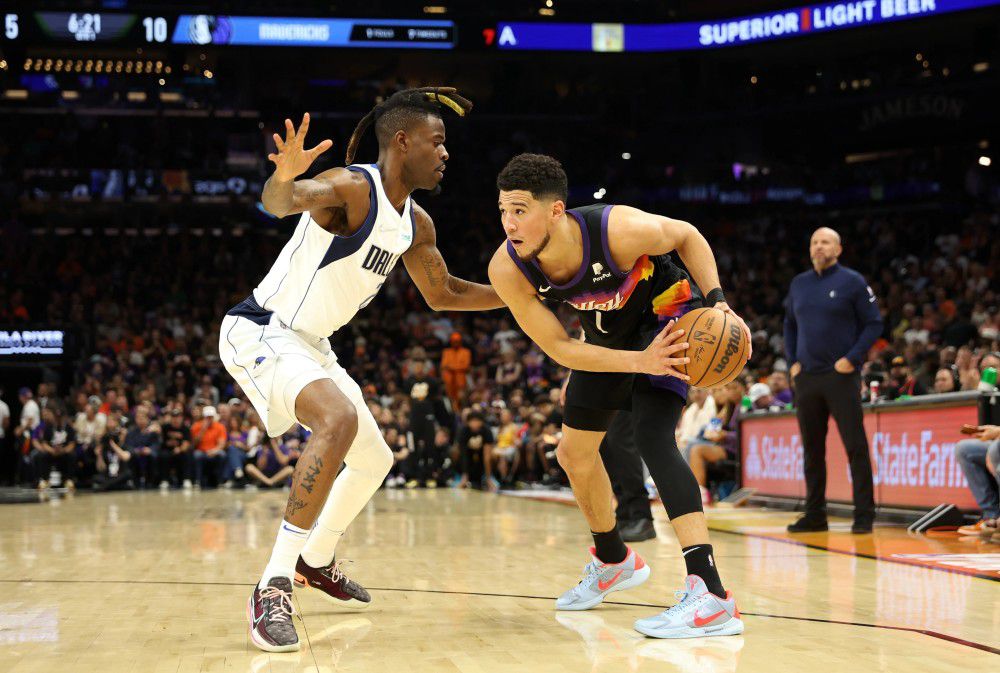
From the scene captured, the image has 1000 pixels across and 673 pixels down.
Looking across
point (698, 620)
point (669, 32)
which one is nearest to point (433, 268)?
point (698, 620)

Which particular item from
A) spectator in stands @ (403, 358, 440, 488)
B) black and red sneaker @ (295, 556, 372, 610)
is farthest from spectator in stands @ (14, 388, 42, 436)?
black and red sneaker @ (295, 556, 372, 610)

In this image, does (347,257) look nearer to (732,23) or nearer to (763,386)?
(763,386)

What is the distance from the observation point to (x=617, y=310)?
13.2 feet

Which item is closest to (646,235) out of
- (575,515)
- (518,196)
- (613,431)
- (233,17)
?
(518,196)

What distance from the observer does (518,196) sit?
12.2 ft

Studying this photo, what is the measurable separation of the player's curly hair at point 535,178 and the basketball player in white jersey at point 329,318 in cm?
54

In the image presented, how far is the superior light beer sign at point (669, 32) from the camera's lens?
2272cm

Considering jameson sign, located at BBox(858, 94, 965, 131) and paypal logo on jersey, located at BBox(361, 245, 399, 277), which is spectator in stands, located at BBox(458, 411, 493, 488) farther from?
jameson sign, located at BBox(858, 94, 965, 131)

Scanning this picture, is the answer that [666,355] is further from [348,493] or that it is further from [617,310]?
[348,493]

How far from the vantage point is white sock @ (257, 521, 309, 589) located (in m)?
3.66

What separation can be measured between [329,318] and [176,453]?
12.4 meters

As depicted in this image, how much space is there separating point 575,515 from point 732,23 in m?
17.3

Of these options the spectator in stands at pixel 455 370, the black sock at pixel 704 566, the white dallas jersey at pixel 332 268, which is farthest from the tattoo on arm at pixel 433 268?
the spectator in stands at pixel 455 370

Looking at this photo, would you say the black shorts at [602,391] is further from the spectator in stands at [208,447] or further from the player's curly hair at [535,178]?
the spectator in stands at [208,447]
